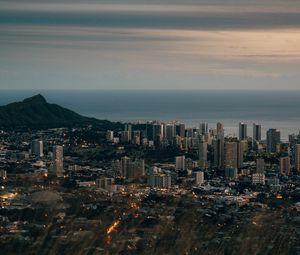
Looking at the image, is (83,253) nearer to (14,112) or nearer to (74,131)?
(74,131)

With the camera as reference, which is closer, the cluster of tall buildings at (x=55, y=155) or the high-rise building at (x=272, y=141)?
the cluster of tall buildings at (x=55, y=155)

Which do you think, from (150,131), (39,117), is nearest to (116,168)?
(150,131)

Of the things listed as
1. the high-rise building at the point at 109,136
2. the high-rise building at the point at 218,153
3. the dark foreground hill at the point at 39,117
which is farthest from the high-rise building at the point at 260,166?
the dark foreground hill at the point at 39,117

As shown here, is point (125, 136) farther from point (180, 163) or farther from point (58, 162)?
point (58, 162)

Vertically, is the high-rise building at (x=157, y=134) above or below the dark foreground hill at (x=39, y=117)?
below

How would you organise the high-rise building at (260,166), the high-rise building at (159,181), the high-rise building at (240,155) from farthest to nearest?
the high-rise building at (240,155)
the high-rise building at (260,166)
the high-rise building at (159,181)

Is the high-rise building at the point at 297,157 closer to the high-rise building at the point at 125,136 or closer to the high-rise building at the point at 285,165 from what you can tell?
the high-rise building at the point at 285,165
